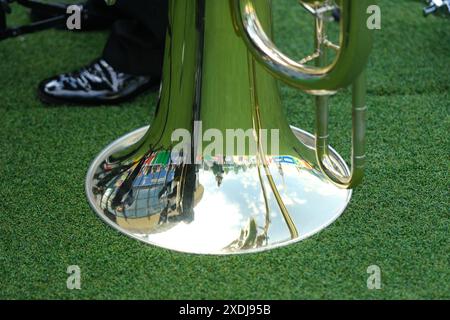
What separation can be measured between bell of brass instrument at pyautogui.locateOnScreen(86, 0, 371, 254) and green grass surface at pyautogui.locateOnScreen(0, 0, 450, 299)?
0.04m

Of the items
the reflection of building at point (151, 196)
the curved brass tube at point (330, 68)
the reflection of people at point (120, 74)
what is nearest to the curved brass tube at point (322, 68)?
the curved brass tube at point (330, 68)

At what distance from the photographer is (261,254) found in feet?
4.57

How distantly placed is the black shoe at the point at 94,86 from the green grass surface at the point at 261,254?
30 millimetres

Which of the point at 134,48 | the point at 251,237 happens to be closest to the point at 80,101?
the point at 134,48

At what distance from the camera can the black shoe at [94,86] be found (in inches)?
76.0

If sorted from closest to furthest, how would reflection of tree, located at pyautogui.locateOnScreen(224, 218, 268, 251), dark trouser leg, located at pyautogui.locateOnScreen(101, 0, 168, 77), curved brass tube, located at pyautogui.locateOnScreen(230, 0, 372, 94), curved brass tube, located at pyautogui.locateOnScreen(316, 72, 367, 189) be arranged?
curved brass tube, located at pyautogui.locateOnScreen(230, 0, 372, 94)
curved brass tube, located at pyautogui.locateOnScreen(316, 72, 367, 189)
reflection of tree, located at pyautogui.locateOnScreen(224, 218, 268, 251)
dark trouser leg, located at pyautogui.locateOnScreen(101, 0, 168, 77)

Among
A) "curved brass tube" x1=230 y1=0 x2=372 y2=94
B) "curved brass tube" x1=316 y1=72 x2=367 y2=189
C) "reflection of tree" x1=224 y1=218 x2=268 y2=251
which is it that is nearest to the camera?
"curved brass tube" x1=230 y1=0 x2=372 y2=94

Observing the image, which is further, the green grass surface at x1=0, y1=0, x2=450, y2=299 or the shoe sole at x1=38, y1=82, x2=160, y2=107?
the shoe sole at x1=38, y1=82, x2=160, y2=107

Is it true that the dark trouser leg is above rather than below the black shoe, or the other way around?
above

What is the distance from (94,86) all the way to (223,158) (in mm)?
645

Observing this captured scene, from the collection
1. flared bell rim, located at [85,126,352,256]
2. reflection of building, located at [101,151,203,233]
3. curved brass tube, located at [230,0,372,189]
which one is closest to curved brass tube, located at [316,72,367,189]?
curved brass tube, located at [230,0,372,189]

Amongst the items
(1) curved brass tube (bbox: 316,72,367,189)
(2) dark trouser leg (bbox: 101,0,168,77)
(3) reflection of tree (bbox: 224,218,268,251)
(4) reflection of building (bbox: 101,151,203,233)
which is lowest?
(3) reflection of tree (bbox: 224,218,268,251)

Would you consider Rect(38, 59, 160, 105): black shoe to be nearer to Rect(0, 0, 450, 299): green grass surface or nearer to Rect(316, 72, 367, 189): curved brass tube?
Rect(0, 0, 450, 299): green grass surface

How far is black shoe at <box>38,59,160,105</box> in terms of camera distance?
1930 millimetres
